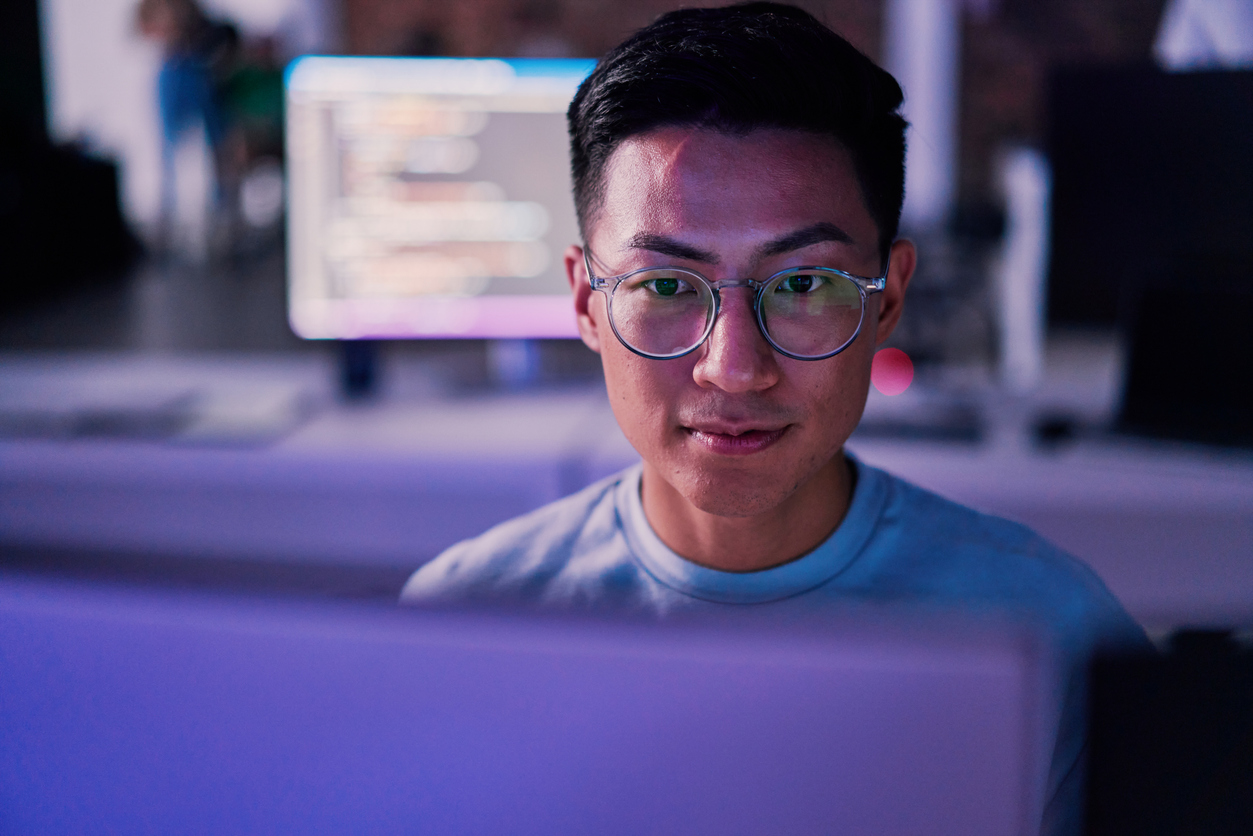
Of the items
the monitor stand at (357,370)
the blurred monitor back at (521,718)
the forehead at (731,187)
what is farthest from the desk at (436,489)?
the blurred monitor back at (521,718)

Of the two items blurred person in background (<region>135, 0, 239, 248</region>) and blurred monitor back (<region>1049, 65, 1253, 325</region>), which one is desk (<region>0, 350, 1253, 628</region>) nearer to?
blurred monitor back (<region>1049, 65, 1253, 325</region>)

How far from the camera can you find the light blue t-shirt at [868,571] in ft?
2.50

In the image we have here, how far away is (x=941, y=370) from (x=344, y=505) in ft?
4.19

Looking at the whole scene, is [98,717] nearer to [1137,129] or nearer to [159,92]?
[1137,129]

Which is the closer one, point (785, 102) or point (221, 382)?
point (785, 102)

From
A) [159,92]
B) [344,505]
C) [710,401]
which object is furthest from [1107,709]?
[159,92]

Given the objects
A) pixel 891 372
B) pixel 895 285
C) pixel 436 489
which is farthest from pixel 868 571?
pixel 891 372

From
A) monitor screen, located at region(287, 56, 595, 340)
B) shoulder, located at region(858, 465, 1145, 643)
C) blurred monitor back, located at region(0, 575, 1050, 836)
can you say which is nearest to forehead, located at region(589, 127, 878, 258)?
shoulder, located at region(858, 465, 1145, 643)

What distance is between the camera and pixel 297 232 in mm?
1850

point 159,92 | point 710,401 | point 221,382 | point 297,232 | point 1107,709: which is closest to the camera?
point 1107,709

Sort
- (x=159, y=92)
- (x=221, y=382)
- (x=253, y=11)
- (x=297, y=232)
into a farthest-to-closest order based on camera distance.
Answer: (x=253, y=11) < (x=159, y=92) < (x=221, y=382) < (x=297, y=232)

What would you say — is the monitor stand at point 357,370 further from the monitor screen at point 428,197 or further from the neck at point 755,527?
the neck at point 755,527

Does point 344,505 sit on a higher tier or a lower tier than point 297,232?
lower

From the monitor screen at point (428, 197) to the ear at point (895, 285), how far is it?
112 centimetres
